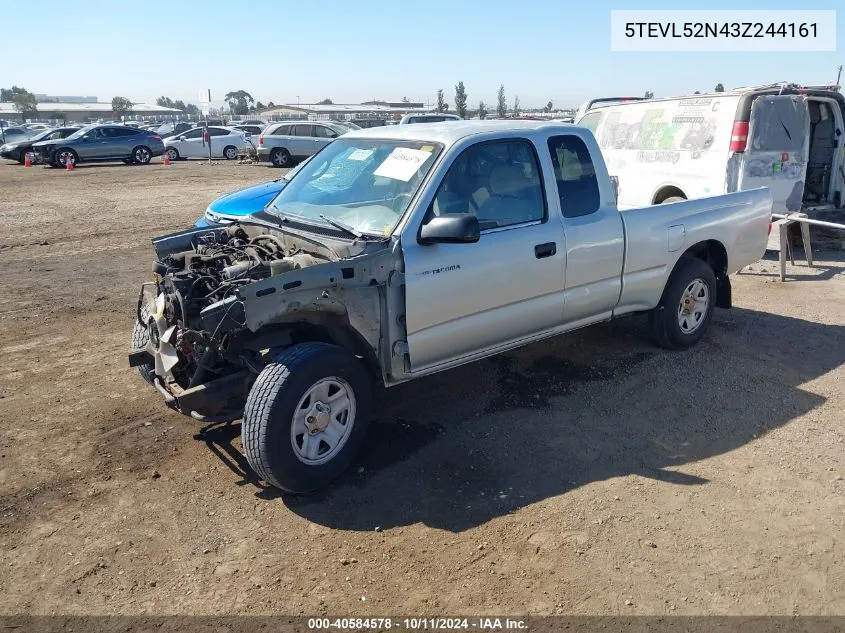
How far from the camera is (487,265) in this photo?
443cm

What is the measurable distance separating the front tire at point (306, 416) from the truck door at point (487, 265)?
50 centimetres

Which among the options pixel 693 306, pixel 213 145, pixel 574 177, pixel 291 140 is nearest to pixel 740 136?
pixel 693 306

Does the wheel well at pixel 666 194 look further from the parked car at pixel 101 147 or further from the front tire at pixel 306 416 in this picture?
the parked car at pixel 101 147

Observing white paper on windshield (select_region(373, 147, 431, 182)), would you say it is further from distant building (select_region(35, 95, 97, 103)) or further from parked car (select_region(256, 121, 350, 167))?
distant building (select_region(35, 95, 97, 103))

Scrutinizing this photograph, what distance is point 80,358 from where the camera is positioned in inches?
233

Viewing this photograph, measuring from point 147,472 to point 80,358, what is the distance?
219 cm

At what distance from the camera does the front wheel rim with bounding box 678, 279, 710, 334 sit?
5977mm

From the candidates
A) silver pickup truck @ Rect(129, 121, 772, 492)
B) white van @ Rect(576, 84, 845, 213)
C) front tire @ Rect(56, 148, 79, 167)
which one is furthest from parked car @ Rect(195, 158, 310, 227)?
front tire @ Rect(56, 148, 79, 167)

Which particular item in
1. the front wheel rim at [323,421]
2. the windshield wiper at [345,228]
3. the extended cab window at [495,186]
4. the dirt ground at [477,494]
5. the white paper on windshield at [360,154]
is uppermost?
the white paper on windshield at [360,154]

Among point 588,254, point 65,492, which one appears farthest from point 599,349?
point 65,492

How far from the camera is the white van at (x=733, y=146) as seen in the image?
907 centimetres

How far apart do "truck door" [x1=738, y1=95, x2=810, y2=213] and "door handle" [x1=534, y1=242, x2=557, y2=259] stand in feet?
18.0

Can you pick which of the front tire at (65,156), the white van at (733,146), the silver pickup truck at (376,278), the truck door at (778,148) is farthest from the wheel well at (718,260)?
the front tire at (65,156)

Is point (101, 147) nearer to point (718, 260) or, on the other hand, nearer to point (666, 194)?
point (666, 194)
